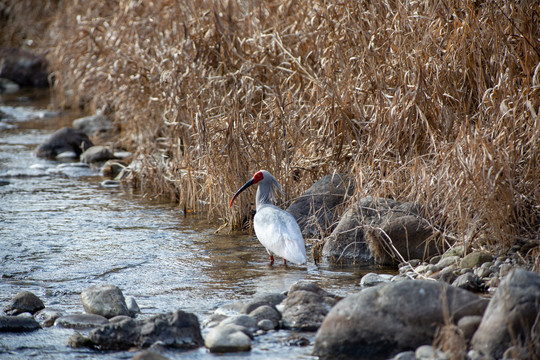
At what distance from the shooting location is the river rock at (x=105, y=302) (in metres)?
4.79

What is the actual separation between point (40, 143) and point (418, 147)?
796cm

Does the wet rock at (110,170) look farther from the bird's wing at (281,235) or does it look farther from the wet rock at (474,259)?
the wet rock at (474,259)

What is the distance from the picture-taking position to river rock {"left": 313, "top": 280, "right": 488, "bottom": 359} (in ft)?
13.2

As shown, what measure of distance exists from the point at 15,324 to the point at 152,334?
3.46ft

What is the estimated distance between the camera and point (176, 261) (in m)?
6.32

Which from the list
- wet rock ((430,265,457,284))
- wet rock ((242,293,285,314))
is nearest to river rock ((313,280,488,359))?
wet rock ((242,293,285,314))

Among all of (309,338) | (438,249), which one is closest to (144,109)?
(438,249)

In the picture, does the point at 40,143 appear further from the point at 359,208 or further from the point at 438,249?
the point at 438,249

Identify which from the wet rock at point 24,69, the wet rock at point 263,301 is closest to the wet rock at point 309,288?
the wet rock at point 263,301

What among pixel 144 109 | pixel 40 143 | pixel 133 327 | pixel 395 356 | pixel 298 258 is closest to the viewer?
pixel 395 356

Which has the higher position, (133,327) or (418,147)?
(418,147)

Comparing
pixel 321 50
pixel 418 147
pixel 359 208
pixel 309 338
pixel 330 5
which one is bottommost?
pixel 309 338

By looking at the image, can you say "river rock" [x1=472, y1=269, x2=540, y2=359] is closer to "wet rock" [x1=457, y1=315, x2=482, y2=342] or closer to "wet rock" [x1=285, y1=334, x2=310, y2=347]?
"wet rock" [x1=457, y1=315, x2=482, y2=342]

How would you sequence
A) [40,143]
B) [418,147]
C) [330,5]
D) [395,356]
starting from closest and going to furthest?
[395,356], [418,147], [330,5], [40,143]
